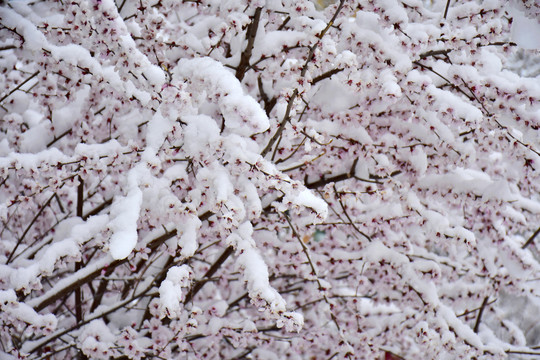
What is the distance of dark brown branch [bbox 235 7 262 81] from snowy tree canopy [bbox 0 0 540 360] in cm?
2

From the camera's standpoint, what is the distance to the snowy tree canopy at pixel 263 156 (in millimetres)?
2457

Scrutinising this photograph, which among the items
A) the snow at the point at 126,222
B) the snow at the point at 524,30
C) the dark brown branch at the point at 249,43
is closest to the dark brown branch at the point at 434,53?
the snow at the point at 524,30

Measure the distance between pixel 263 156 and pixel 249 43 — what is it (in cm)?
74

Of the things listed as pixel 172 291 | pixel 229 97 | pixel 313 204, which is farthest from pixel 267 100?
pixel 172 291

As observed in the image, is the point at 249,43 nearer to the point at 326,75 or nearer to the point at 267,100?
the point at 326,75

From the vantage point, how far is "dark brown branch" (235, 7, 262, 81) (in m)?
3.02

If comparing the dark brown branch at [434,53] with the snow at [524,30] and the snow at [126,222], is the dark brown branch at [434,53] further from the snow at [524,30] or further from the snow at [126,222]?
the snow at [126,222]

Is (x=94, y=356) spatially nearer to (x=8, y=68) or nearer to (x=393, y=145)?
(x=8, y=68)

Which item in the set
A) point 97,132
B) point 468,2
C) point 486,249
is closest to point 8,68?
point 97,132

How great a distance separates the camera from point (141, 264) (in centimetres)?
416

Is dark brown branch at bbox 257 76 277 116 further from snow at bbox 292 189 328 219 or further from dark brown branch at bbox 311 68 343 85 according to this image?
snow at bbox 292 189 328 219

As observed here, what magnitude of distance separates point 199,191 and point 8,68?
2201 millimetres

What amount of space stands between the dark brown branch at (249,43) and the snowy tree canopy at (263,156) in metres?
0.02

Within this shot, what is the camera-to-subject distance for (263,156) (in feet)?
10.6
